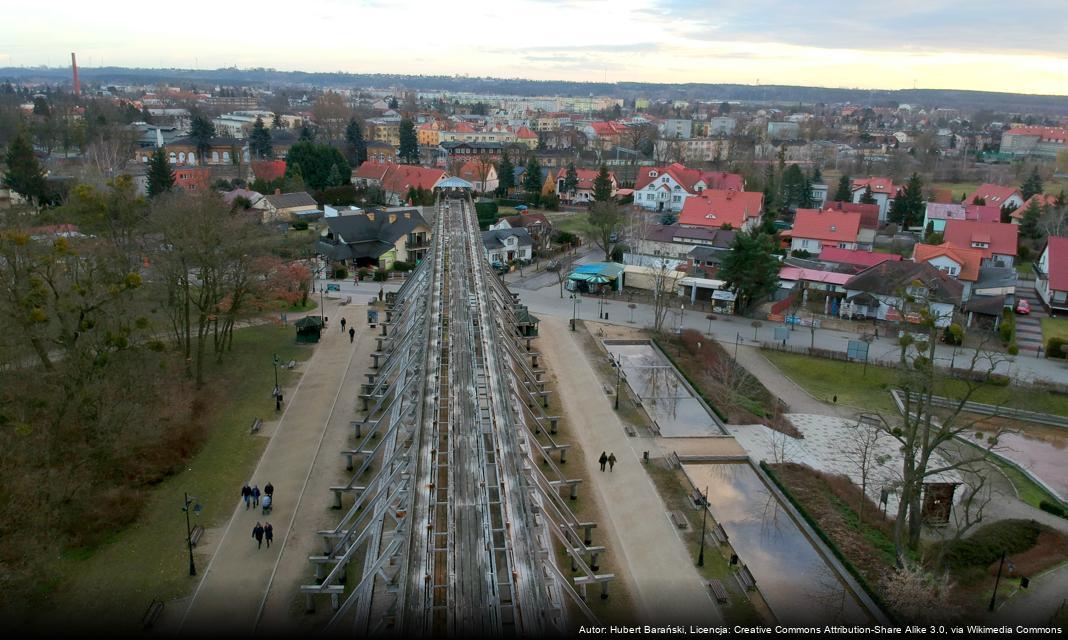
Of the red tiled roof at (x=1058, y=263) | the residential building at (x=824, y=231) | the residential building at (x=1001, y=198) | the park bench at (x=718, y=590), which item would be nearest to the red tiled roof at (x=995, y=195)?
the residential building at (x=1001, y=198)

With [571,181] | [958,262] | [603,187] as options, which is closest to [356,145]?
[571,181]

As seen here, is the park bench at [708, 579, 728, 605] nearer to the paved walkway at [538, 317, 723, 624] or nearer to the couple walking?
the paved walkway at [538, 317, 723, 624]

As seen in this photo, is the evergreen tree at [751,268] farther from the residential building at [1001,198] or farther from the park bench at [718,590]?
the residential building at [1001,198]

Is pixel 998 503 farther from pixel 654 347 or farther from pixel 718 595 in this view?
pixel 654 347

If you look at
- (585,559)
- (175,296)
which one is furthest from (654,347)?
(175,296)

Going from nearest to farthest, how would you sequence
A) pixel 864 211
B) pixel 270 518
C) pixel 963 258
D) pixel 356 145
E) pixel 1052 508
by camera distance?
pixel 270 518 < pixel 1052 508 < pixel 963 258 < pixel 864 211 < pixel 356 145

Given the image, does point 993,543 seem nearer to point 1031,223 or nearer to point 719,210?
point 719,210
